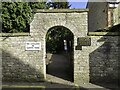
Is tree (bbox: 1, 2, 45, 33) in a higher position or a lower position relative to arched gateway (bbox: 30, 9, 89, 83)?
higher

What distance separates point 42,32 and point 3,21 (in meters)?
9.72

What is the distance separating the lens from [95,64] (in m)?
13.9

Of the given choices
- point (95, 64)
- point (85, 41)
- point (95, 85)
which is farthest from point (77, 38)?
point (95, 85)

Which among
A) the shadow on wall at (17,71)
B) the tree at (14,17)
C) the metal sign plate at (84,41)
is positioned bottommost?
the shadow on wall at (17,71)

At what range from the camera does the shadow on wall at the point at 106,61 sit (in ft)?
45.7

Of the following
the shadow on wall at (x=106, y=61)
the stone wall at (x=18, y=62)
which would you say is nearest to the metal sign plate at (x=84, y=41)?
the shadow on wall at (x=106, y=61)

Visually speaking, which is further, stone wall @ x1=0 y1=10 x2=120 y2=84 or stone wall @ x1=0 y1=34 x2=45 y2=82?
stone wall @ x1=0 y1=34 x2=45 y2=82

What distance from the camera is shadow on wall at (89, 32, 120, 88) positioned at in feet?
45.7

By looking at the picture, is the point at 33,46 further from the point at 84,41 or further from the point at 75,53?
the point at 84,41

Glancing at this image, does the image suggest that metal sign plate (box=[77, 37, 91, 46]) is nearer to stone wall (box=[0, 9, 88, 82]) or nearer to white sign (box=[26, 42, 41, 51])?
stone wall (box=[0, 9, 88, 82])

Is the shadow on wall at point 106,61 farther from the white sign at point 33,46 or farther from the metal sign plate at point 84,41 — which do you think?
the white sign at point 33,46

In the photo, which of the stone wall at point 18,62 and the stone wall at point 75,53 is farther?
the stone wall at point 18,62

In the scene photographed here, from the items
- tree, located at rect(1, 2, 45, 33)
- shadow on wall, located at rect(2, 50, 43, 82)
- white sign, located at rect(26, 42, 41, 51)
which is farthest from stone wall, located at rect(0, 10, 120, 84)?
tree, located at rect(1, 2, 45, 33)

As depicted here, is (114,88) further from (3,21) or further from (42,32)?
(3,21)
